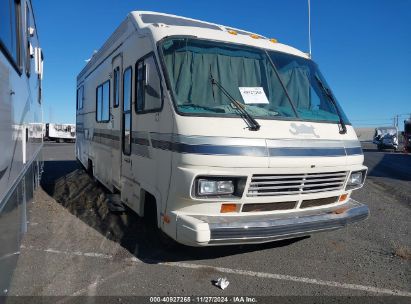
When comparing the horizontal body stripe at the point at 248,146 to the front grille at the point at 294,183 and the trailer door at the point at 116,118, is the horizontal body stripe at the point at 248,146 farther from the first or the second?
the trailer door at the point at 116,118

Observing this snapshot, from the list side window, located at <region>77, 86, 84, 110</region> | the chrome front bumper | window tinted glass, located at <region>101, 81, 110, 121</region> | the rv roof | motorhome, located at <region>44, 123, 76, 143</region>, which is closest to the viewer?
the chrome front bumper

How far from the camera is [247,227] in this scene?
413 centimetres

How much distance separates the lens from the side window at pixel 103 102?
7.22 metres

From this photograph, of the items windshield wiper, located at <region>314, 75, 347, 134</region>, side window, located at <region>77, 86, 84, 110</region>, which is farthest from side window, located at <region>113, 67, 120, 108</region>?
side window, located at <region>77, 86, 84, 110</region>

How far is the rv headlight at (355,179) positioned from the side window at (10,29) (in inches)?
161

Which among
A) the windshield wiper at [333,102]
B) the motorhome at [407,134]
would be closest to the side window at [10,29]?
the windshield wiper at [333,102]

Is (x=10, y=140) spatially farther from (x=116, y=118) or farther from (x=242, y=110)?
(x=116, y=118)

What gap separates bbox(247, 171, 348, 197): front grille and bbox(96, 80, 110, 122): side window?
12.3 ft

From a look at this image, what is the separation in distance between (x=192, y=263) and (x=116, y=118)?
280 cm

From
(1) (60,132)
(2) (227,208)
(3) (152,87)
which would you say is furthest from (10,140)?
(1) (60,132)

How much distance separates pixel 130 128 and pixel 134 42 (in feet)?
3.93

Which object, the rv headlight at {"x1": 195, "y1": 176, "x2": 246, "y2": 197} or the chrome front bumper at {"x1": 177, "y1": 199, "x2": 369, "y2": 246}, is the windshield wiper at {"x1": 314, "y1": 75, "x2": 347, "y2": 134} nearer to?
the chrome front bumper at {"x1": 177, "y1": 199, "x2": 369, "y2": 246}

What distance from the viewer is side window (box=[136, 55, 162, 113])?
4.66m

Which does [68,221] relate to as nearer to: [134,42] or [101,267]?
[101,267]
